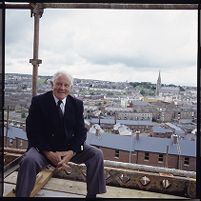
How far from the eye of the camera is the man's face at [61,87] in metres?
2.21

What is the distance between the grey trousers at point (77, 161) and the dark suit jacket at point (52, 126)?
0.24ft

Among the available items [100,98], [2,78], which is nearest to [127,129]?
[100,98]

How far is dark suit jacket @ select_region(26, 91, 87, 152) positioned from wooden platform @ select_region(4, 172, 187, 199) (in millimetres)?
607

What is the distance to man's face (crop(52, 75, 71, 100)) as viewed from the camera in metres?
2.21

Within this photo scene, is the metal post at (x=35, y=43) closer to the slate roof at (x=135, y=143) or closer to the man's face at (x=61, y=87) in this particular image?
the man's face at (x=61, y=87)

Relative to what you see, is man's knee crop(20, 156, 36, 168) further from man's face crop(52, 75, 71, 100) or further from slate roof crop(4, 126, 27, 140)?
slate roof crop(4, 126, 27, 140)

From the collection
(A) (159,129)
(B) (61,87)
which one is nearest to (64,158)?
(B) (61,87)

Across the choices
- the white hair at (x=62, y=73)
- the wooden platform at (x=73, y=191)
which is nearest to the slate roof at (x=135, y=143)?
the wooden platform at (x=73, y=191)

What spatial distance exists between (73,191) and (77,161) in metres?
0.61

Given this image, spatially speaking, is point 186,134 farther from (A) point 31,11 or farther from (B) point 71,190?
(A) point 31,11

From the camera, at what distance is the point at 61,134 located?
222 centimetres

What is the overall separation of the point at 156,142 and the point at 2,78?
174cm

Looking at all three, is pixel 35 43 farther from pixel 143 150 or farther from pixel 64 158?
pixel 143 150

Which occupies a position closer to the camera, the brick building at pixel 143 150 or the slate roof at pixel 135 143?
the slate roof at pixel 135 143
